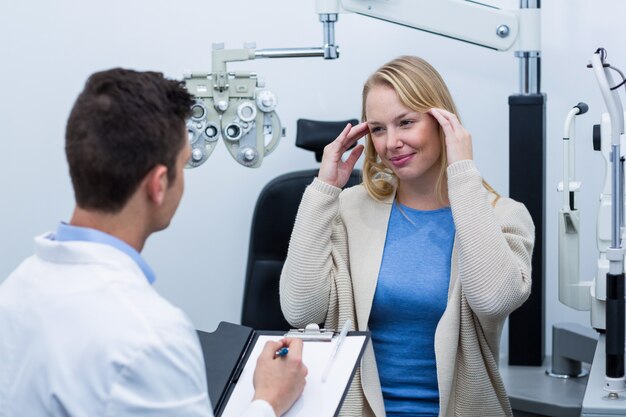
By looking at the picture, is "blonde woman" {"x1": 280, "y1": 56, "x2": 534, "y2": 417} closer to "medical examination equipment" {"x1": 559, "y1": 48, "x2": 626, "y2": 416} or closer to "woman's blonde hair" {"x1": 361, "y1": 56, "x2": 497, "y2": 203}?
"woman's blonde hair" {"x1": 361, "y1": 56, "x2": 497, "y2": 203}

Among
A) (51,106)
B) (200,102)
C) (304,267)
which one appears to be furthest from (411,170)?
(51,106)

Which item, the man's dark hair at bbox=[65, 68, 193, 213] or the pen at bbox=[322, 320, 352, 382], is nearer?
the man's dark hair at bbox=[65, 68, 193, 213]

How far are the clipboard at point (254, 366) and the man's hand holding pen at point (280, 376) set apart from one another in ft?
0.11

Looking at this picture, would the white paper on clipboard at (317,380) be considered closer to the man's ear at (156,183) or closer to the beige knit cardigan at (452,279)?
the beige knit cardigan at (452,279)

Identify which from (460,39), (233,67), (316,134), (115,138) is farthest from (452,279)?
(233,67)

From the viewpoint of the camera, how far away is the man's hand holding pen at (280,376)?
1.29 m

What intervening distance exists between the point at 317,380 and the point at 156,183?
1.47 feet

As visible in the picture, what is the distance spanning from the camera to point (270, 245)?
2.49m

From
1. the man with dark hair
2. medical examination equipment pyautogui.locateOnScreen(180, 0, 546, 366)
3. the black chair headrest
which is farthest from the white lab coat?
the black chair headrest

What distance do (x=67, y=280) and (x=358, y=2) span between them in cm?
126

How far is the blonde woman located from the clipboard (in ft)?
0.94

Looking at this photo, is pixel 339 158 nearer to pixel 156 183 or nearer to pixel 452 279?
pixel 452 279

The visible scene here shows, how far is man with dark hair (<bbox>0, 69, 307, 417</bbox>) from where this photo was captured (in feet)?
3.22

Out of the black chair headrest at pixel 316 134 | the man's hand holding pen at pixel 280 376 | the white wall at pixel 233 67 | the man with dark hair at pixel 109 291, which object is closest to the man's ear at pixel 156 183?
the man with dark hair at pixel 109 291
